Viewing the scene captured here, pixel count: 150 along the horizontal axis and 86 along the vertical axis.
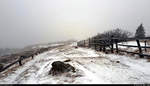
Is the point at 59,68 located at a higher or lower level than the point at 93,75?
higher

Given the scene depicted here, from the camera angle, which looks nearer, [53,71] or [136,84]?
[136,84]

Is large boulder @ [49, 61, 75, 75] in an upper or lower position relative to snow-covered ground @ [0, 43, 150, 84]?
upper

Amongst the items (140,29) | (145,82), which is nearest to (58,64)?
(145,82)

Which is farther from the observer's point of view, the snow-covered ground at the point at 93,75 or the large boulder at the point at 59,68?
the large boulder at the point at 59,68

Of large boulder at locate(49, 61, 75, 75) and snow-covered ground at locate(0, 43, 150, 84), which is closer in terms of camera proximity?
snow-covered ground at locate(0, 43, 150, 84)

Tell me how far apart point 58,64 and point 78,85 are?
61.6 inches

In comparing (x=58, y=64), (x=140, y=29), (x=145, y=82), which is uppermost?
(x=140, y=29)

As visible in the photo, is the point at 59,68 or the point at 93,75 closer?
the point at 93,75

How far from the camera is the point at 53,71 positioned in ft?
12.6

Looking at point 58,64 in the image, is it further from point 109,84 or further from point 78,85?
point 109,84

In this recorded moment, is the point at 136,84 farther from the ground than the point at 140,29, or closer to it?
closer to it

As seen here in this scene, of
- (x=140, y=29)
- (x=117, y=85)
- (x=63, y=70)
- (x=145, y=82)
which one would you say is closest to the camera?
(x=117, y=85)

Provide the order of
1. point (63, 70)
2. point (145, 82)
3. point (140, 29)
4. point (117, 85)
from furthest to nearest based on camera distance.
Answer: point (140, 29) → point (63, 70) → point (145, 82) → point (117, 85)

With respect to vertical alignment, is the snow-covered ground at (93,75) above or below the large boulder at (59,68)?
below
